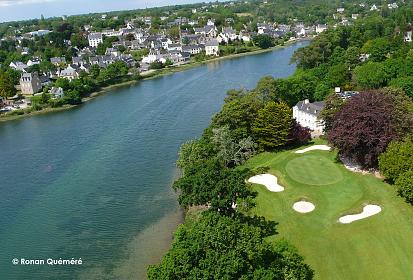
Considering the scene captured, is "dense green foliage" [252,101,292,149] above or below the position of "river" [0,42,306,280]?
above

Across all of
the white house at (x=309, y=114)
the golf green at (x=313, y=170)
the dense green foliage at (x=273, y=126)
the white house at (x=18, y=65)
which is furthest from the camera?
the white house at (x=18, y=65)

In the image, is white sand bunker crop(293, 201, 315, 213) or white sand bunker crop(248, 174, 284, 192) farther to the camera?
white sand bunker crop(248, 174, 284, 192)

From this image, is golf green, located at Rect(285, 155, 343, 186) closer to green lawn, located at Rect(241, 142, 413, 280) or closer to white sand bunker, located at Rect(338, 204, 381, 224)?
green lawn, located at Rect(241, 142, 413, 280)

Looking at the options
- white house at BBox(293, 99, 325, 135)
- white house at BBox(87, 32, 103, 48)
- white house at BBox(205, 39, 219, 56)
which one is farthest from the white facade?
white house at BBox(293, 99, 325, 135)

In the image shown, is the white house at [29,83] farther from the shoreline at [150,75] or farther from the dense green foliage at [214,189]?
the dense green foliage at [214,189]

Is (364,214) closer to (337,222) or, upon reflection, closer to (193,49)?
(337,222)

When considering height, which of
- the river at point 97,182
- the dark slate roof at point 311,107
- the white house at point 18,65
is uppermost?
the white house at point 18,65

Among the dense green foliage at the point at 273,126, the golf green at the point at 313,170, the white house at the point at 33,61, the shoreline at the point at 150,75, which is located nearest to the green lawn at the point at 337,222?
the golf green at the point at 313,170
